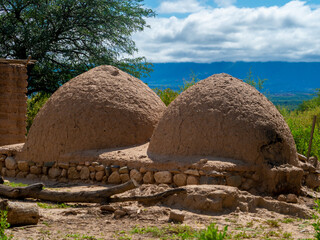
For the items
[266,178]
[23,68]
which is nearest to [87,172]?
[266,178]

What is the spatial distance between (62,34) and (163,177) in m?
12.5

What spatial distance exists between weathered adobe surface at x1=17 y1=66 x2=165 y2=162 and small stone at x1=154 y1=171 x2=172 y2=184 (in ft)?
5.02

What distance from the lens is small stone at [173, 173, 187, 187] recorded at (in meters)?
6.80

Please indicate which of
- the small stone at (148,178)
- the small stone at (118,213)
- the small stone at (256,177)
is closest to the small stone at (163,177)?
the small stone at (148,178)

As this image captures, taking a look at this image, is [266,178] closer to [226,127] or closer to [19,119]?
[226,127]

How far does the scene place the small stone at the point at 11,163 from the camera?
8.91m

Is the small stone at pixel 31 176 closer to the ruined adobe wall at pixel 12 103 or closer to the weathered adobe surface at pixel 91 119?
the weathered adobe surface at pixel 91 119

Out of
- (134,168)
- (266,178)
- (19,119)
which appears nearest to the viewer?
(266,178)

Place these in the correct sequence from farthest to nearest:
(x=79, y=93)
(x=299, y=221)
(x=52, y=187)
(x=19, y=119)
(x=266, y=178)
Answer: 1. (x=19, y=119)
2. (x=79, y=93)
3. (x=52, y=187)
4. (x=266, y=178)
5. (x=299, y=221)

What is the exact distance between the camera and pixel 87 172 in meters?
7.93

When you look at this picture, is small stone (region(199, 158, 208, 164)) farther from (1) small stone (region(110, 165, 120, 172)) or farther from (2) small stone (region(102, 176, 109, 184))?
(2) small stone (region(102, 176, 109, 184))

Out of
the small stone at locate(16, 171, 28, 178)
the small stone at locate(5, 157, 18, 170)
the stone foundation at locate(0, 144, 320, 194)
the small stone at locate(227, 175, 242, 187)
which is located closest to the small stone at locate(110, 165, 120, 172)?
the stone foundation at locate(0, 144, 320, 194)

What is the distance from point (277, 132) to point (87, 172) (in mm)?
3612

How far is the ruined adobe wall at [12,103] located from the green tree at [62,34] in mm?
5363
